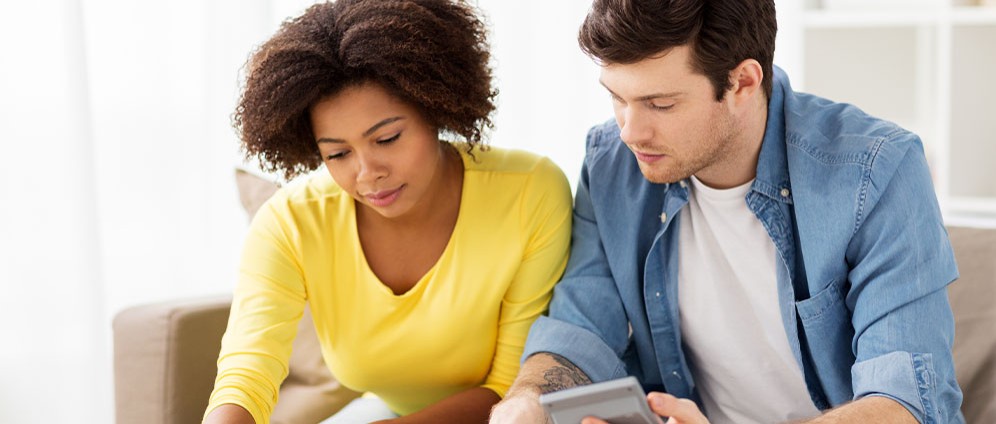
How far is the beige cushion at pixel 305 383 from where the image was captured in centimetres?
191

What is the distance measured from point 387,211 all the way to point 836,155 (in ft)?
2.12

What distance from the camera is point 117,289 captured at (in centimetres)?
237

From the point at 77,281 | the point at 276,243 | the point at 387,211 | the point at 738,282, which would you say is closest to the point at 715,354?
the point at 738,282

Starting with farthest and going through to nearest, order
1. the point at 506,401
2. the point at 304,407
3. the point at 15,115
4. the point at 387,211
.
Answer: the point at 15,115 → the point at 304,407 → the point at 387,211 → the point at 506,401

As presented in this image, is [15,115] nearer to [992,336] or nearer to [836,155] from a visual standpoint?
[836,155]

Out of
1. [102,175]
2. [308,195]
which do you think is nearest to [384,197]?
[308,195]

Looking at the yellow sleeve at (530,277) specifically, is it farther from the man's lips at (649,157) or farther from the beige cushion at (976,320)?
the beige cushion at (976,320)

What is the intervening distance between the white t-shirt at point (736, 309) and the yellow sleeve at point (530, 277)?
198mm

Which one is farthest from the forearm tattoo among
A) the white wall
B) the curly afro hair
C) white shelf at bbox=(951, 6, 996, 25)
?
white shelf at bbox=(951, 6, 996, 25)

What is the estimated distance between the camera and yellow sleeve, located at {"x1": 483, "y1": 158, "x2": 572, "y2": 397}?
1.63 metres

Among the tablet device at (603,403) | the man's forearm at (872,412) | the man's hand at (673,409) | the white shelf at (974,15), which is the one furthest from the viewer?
the white shelf at (974,15)

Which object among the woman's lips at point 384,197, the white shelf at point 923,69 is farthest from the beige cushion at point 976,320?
the white shelf at point 923,69

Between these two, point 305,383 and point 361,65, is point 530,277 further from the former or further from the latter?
point 305,383

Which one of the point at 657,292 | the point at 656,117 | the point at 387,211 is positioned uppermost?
the point at 656,117
